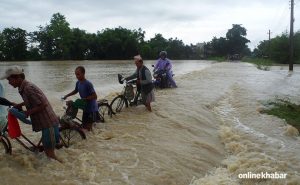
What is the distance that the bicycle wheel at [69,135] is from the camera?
25.1ft

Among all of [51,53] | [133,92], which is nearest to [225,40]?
[51,53]

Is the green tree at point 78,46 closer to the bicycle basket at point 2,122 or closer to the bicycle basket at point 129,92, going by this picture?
the bicycle basket at point 129,92

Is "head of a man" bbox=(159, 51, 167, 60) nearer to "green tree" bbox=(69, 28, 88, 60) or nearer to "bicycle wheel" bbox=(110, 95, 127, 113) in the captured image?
"bicycle wheel" bbox=(110, 95, 127, 113)

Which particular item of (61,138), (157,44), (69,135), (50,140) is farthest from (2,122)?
(157,44)

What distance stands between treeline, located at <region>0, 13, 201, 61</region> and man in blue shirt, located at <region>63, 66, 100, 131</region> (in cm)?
8388

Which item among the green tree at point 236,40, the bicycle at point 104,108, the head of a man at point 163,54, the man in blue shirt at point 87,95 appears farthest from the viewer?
the green tree at point 236,40

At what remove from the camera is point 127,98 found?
11.6 m

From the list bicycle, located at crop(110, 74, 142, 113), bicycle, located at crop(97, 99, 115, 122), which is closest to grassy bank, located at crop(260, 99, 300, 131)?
bicycle, located at crop(110, 74, 142, 113)

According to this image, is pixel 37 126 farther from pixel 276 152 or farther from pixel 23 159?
pixel 276 152

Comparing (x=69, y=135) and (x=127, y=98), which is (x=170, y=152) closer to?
(x=69, y=135)

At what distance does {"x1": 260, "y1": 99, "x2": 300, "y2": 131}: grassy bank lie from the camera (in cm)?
1143

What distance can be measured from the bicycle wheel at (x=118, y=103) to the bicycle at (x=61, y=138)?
130 inches

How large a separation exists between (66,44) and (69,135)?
8652 centimetres

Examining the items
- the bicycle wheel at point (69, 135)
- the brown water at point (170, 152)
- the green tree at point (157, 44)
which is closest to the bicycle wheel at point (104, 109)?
the brown water at point (170, 152)
